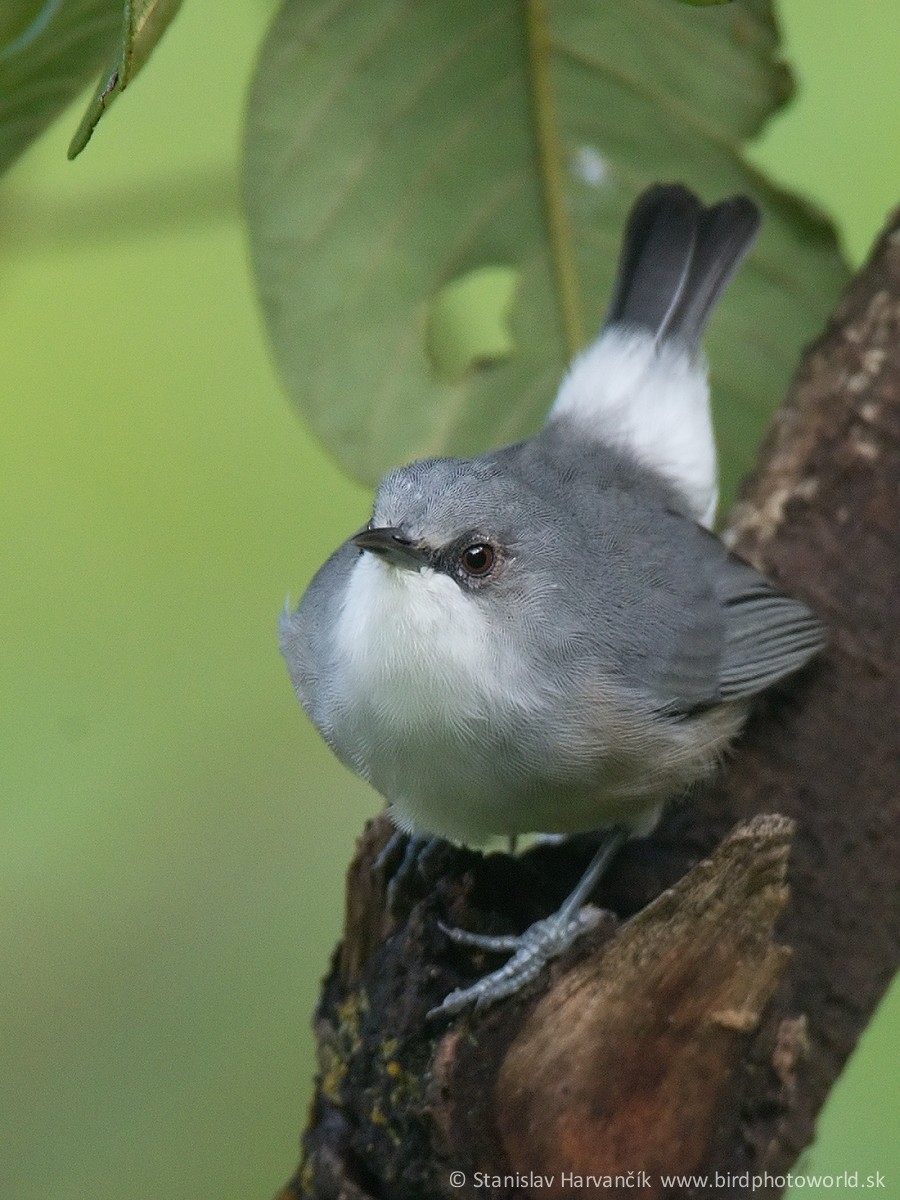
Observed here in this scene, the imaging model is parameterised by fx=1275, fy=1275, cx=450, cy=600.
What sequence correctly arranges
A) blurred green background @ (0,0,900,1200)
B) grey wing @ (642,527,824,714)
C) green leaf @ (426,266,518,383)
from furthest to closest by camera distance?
1. blurred green background @ (0,0,900,1200)
2. green leaf @ (426,266,518,383)
3. grey wing @ (642,527,824,714)

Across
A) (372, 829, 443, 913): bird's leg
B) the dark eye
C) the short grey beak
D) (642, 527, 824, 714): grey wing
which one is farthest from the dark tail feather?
(372, 829, 443, 913): bird's leg

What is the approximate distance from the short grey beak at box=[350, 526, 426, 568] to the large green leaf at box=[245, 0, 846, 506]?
3.34 ft

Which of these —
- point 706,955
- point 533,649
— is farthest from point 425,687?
point 706,955

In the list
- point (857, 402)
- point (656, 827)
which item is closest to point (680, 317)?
point (857, 402)

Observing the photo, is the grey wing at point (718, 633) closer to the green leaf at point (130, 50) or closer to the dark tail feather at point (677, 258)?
the dark tail feather at point (677, 258)

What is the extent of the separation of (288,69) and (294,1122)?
2907mm

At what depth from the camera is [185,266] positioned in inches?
171

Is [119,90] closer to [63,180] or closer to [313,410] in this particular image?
[313,410]

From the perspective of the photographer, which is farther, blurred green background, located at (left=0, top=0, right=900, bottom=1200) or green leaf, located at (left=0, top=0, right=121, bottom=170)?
blurred green background, located at (left=0, top=0, right=900, bottom=1200)

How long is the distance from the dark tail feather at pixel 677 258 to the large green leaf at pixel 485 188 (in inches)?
3.1

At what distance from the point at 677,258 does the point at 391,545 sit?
1417mm

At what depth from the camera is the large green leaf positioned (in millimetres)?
2922

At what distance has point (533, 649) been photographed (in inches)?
91.8

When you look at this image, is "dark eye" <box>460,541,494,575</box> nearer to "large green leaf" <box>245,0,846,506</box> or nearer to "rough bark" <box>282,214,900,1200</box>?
"rough bark" <box>282,214,900,1200</box>
